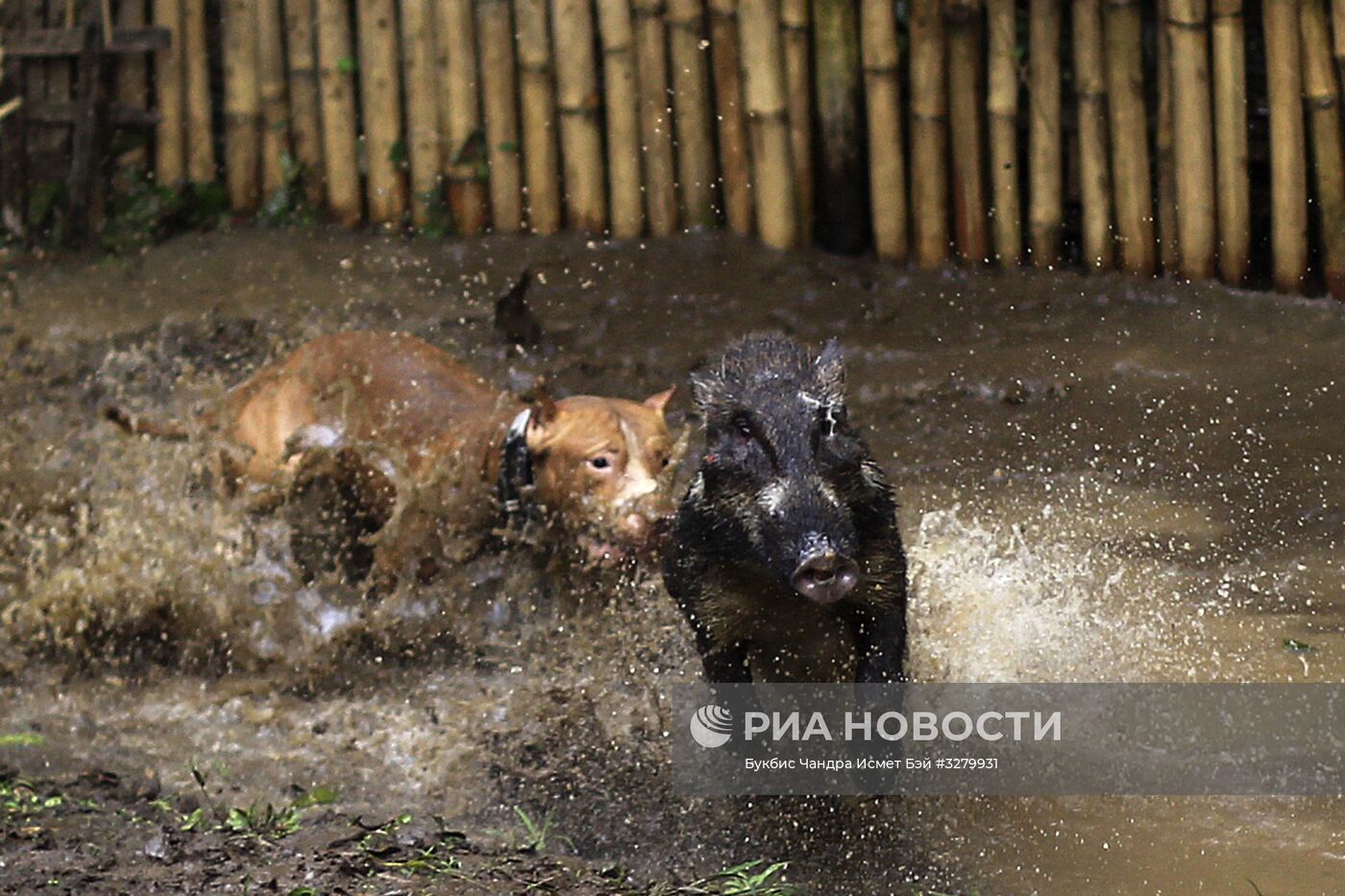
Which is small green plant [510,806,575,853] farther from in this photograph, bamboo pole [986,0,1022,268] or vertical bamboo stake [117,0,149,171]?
vertical bamboo stake [117,0,149,171]

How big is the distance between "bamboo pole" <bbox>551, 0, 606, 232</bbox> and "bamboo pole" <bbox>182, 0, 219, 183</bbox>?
6.22 ft

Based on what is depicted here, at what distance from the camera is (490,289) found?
27.3ft

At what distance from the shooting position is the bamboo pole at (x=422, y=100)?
856 cm

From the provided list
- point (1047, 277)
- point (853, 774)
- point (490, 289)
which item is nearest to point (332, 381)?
point (490, 289)

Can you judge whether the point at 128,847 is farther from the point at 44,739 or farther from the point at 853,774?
the point at 853,774

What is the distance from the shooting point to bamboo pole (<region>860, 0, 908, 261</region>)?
785 cm

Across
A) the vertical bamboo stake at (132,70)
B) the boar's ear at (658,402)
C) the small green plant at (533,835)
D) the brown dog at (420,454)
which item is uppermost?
the vertical bamboo stake at (132,70)

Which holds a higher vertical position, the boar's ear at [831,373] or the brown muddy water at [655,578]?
the boar's ear at [831,373]

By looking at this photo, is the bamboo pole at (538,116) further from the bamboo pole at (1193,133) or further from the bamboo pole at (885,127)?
the bamboo pole at (1193,133)

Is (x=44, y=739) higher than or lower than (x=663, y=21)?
lower

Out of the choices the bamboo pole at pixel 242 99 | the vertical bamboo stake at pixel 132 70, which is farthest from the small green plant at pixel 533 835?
the vertical bamboo stake at pixel 132 70

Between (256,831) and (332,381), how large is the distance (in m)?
2.23

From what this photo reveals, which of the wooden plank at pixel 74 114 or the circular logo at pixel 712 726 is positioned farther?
the wooden plank at pixel 74 114

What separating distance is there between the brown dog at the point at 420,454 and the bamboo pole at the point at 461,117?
6.78 feet
